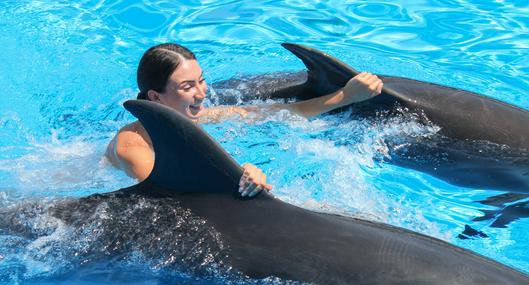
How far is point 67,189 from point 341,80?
225 cm

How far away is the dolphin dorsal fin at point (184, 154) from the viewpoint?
3879mm

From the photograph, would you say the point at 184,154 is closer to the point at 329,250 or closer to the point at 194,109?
the point at 329,250

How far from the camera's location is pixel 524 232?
19.5ft

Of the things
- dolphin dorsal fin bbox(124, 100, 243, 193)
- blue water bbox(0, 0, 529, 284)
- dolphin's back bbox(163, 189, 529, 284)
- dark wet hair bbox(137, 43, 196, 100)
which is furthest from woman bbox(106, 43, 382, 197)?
dolphin's back bbox(163, 189, 529, 284)

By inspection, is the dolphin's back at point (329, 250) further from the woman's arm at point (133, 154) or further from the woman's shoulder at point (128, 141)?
the woman's shoulder at point (128, 141)

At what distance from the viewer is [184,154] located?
13.1 feet

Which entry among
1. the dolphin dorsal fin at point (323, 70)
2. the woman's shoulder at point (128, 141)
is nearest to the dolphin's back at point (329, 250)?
the woman's shoulder at point (128, 141)

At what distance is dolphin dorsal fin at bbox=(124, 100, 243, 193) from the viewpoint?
153 inches

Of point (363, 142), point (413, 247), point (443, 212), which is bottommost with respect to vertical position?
point (443, 212)

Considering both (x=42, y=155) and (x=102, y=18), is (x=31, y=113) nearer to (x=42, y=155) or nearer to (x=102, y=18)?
(x=42, y=155)

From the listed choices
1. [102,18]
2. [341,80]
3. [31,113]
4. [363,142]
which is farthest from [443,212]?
[102,18]

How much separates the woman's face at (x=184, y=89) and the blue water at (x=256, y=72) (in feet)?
2.39

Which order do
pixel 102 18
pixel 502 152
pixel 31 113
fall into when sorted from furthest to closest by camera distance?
pixel 102 18, pixel 31 113, pixel 502 152

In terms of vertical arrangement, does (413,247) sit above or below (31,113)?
above
